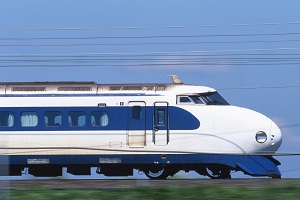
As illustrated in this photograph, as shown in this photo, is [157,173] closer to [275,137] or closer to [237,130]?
[237,130]

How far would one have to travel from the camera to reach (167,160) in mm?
28219

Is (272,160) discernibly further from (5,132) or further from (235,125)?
(5,132)

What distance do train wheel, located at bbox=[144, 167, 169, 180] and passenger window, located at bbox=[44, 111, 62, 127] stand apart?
10.9ft

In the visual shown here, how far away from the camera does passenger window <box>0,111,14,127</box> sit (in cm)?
2844

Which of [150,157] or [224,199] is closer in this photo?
[224,199]

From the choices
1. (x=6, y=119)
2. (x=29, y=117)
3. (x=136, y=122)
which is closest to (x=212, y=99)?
(x=136, y=122)

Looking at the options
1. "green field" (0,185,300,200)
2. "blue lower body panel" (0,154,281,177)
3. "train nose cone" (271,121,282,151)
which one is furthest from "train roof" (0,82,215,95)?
"green field" (0,185,300,200)

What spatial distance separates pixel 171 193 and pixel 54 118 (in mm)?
12812

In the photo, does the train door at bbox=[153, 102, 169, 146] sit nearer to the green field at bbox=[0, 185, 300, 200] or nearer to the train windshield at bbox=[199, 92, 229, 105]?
the train windshield at bbox=[199, 92, 229, 105]

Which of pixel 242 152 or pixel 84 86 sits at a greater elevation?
pixel 84 86

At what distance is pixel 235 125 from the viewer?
92.2 feet

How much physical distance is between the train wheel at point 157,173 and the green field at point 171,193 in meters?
11.3

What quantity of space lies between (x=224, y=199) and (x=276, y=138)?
13195 mm

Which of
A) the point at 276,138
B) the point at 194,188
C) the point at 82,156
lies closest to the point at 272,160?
the point at 276,138
